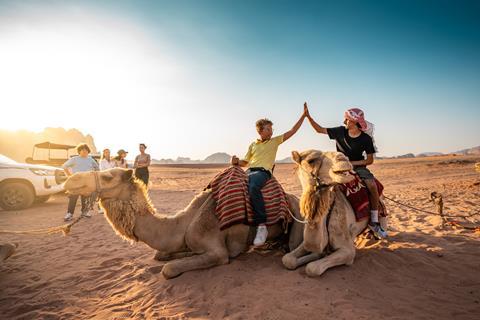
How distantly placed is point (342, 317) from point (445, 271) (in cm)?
207

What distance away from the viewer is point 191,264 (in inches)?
140

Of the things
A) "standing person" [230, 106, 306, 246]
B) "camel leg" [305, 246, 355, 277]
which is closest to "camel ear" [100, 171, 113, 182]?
"standing person" [230, 106, 306, 246]

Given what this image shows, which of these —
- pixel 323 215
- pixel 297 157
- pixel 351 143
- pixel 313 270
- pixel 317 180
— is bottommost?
pixel 313 270

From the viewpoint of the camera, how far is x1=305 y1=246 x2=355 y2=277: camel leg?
316cm

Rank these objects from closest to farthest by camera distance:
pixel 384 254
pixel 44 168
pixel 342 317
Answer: pixel 342 317, pixel 384 254, pixel 44 168

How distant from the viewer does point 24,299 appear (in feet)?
11.7

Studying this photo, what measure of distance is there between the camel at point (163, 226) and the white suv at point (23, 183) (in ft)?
22.8

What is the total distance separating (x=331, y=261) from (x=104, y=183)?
3037 mm

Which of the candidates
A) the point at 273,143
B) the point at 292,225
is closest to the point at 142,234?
the point at 292,225

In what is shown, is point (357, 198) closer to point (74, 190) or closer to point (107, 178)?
point (107, 178)

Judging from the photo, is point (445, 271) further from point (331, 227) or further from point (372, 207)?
point (331, 227)

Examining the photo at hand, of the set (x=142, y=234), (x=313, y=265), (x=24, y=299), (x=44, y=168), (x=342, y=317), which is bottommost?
(x=24, y=299)

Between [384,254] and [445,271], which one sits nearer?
[445,271]

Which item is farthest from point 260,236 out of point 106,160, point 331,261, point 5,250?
point 106,160
